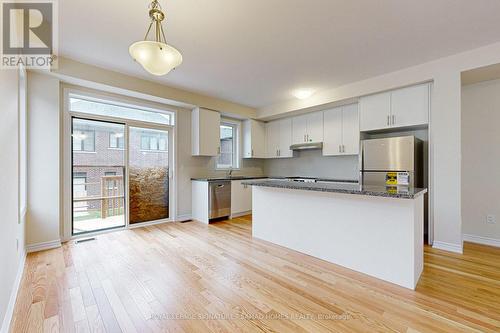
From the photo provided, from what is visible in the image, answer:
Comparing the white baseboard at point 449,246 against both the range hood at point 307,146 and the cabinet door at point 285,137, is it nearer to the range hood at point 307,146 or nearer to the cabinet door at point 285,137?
the range hood at point 307,146

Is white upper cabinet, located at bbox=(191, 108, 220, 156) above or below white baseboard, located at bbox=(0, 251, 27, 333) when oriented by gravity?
above

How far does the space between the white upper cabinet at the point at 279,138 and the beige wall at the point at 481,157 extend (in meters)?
3.14

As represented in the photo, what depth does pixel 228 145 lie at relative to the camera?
5.82 m

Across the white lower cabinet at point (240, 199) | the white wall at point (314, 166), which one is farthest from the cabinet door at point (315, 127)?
the white lower cabinet at point (240, 199)

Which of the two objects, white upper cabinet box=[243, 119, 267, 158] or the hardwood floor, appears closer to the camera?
the hardwood floor

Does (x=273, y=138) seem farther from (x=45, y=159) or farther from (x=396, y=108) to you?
(x=45, y=159)

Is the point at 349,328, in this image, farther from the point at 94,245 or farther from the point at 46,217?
the point at 46,217

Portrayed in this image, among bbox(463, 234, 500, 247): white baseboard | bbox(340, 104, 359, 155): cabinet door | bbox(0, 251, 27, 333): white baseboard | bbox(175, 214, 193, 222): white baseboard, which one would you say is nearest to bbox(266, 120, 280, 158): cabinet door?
bbox(340, 104, 359, 155): cabinet door

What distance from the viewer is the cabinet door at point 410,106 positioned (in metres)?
3.28

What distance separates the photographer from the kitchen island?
205 centimetres

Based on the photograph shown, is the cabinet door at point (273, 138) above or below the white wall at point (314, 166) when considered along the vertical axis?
above

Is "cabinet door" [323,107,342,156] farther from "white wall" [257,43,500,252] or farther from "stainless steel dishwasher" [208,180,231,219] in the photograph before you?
"stainless steel dishwasher" [208,180,231,219]

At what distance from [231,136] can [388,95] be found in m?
3.59

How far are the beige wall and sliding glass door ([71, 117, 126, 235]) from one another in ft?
18.7
